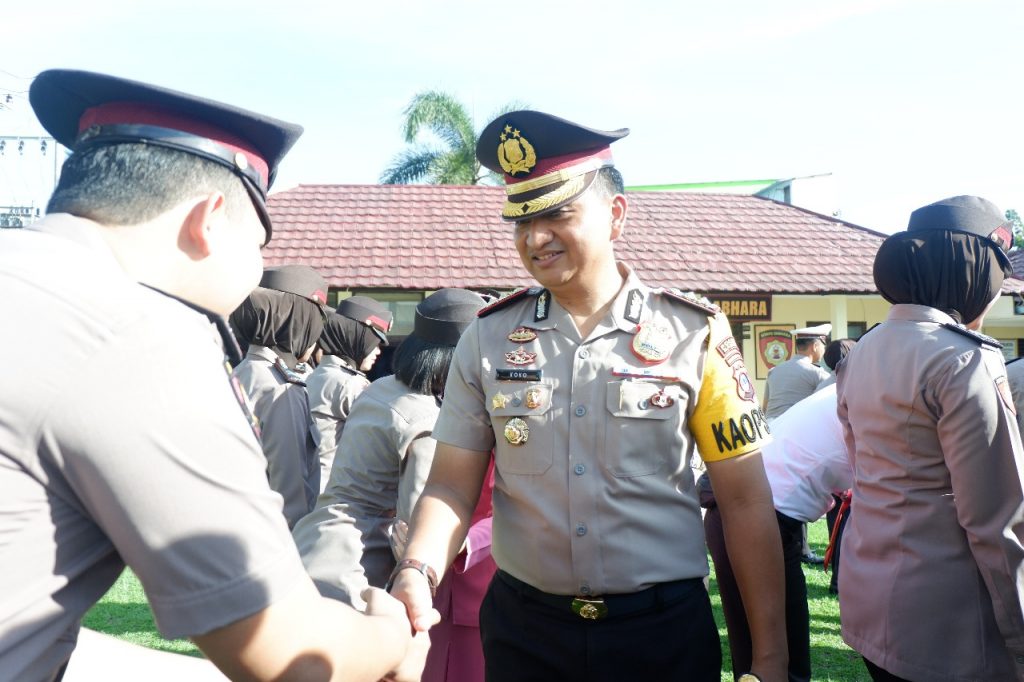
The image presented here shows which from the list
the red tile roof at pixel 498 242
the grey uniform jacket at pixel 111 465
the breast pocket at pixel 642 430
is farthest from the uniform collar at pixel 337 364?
the red tile roof at pixel 498 242

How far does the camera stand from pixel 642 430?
7.07ft

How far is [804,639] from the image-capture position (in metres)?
3.56

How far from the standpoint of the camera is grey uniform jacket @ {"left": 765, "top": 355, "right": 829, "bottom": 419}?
8695 mm

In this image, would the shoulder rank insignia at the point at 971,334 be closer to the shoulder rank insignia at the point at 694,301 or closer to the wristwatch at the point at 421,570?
the shoulder rank insignia at the point at 694,301

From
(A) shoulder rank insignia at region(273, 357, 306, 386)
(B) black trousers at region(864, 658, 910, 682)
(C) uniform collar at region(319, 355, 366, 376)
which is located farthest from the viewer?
(C) uniform collar at region(319, 355, 366, 376)

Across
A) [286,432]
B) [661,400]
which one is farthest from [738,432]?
[286,432]

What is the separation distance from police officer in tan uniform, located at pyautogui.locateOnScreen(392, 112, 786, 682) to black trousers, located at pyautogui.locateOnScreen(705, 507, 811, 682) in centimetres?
135

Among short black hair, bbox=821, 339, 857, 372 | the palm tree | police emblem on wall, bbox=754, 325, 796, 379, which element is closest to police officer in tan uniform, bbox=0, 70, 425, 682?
short black hair, bbox=821, 339, 857, 372

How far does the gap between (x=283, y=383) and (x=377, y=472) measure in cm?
137

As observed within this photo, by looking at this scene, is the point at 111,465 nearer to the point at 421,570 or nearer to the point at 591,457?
the point at 421,570

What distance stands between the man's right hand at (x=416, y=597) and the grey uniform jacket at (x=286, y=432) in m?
2.17

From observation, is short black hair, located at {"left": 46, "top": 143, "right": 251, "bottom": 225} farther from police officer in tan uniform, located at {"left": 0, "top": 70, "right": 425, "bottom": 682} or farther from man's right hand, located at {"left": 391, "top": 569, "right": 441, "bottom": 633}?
man's right hand, located at {"left": 391, "top": 569, "right": 441, "bottom": 633}

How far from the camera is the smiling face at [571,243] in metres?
2.28

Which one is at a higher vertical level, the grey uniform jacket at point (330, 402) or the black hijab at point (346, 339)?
the black hijab at point (346, 339)
